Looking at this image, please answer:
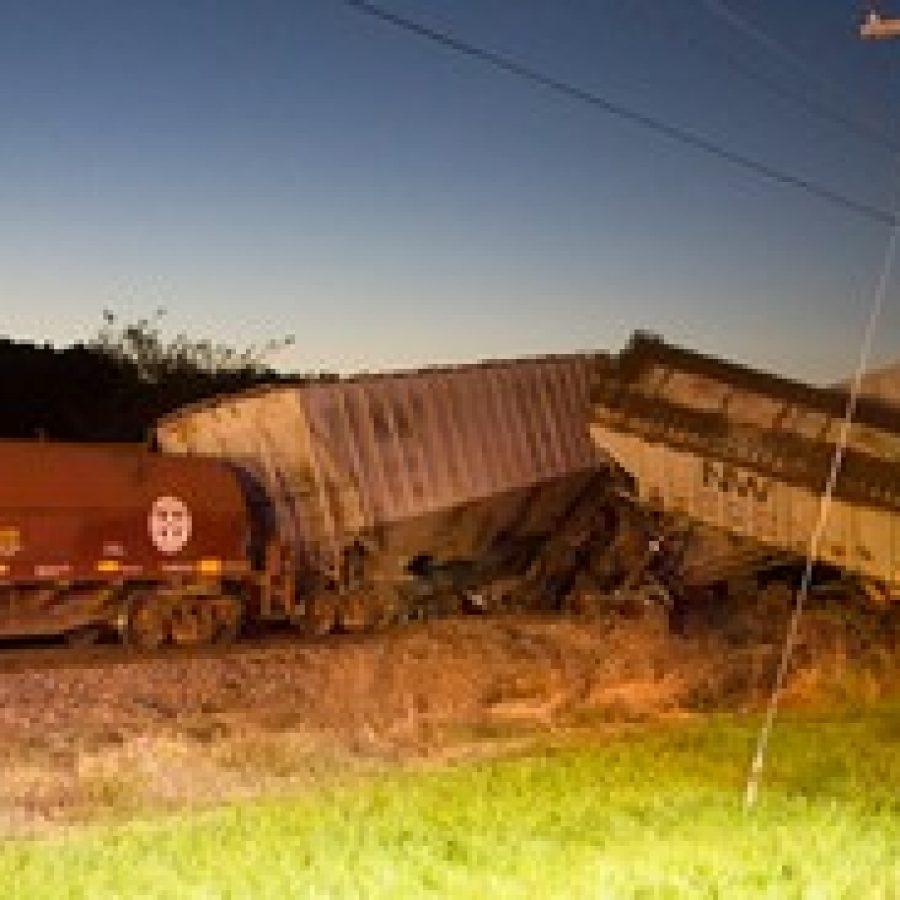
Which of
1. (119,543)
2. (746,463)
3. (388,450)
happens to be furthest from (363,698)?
(746,463)

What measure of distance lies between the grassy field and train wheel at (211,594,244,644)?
1031cm

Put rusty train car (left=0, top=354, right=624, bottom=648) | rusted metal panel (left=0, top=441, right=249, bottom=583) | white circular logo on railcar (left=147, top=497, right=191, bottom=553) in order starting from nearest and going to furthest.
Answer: rusted metal panel (left=0, top=441, right=249, bottom=583)
rusty train car (left=0, top=354, right=624, bottom=648)
white circular logo on railcar (left=147, top=497, right=191, bottom=553)

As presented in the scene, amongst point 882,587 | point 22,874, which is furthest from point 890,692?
point 22,874

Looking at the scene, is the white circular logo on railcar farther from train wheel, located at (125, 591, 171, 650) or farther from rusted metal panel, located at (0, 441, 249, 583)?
train wheel, located at (125, 591, 171, 650)

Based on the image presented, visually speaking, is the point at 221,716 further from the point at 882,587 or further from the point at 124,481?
the point at 882,587

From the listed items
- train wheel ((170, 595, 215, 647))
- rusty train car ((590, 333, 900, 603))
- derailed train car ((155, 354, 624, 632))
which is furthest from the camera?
derailed train car ((155, 354, 624, 632))

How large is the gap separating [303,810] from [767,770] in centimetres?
418

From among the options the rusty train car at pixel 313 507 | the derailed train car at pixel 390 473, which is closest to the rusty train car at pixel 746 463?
the derailed train car at pixel 390 473

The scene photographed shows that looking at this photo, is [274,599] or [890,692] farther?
[274,599]

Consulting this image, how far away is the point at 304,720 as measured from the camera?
15.9 meters

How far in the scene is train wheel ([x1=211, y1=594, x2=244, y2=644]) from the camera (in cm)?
2244

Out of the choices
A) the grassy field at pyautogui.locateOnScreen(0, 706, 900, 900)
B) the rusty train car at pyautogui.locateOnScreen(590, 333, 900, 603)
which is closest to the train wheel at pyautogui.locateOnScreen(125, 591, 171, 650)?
the rusty train car at pyautogui.locateOnScreen(590, 333, 900, 603)

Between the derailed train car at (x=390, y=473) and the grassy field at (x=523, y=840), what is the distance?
11988 mm

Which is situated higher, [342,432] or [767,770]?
[342,432]
